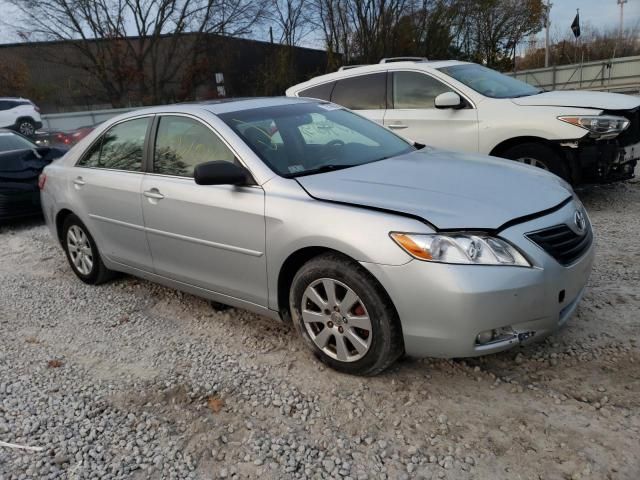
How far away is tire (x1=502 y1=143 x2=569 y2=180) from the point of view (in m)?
5.54

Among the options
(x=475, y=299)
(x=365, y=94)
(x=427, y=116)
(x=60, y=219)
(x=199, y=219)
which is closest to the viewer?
(x=475, y=299)

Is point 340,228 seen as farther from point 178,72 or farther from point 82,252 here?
point 178,72

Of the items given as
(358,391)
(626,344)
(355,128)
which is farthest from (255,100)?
(626,344)

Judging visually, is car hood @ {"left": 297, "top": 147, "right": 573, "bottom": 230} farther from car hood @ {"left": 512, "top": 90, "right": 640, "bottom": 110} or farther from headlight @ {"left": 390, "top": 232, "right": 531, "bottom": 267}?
car hood @ {"left": 512, "top": 90, "right": 640, "bottom": 110}

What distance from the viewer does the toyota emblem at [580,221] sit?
2.96m

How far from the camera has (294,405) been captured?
2.82m

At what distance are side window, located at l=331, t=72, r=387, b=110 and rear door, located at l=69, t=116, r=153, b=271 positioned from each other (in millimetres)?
3281

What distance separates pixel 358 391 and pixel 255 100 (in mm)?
2277

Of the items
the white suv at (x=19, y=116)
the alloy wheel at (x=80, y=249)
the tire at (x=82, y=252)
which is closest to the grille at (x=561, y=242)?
the tire at (x=82, y=252)

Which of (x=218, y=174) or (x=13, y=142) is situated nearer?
(x=218, y=174)

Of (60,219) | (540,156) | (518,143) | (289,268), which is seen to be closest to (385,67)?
(518,143)

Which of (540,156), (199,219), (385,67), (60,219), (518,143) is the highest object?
(385,67)

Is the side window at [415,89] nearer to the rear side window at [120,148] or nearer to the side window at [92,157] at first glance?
the rear side window at [120,148]

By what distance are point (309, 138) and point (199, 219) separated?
35.9 inches
